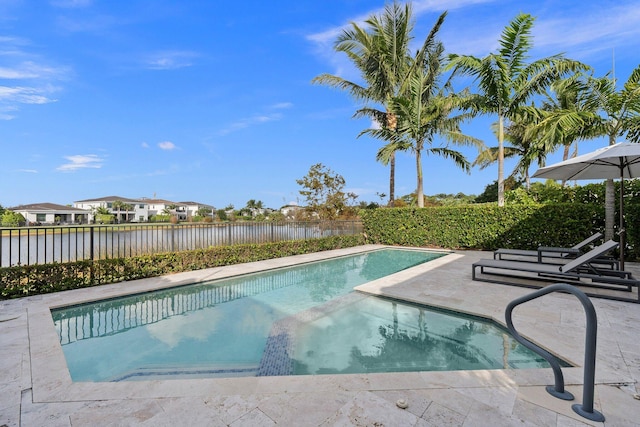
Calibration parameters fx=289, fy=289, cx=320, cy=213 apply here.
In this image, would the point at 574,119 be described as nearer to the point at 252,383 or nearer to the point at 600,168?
the point at 600,168

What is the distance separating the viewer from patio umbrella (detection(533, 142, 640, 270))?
5645 mm

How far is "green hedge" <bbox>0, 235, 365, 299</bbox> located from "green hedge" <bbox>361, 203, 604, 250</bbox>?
20.2ft

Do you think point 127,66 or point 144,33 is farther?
point 127,66

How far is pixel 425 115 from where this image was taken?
13.3 m

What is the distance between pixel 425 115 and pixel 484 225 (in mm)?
5557

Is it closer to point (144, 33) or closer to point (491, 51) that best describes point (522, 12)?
point (491, 51)

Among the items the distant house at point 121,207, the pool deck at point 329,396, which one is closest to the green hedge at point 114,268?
the pool deck at point 329,396

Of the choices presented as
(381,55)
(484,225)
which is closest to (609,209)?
(484,225)

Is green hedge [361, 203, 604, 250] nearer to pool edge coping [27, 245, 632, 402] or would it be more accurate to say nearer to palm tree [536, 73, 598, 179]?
palm tree [536, 73, 598, 179]

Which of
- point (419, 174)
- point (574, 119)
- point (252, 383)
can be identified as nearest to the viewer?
point (252, 383)

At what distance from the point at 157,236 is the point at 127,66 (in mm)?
8768

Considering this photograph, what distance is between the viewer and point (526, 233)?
1075cm

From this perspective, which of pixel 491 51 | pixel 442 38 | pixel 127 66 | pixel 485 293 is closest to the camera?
pixel 485 293

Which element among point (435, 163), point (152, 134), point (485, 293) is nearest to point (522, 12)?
point (435, 163)
